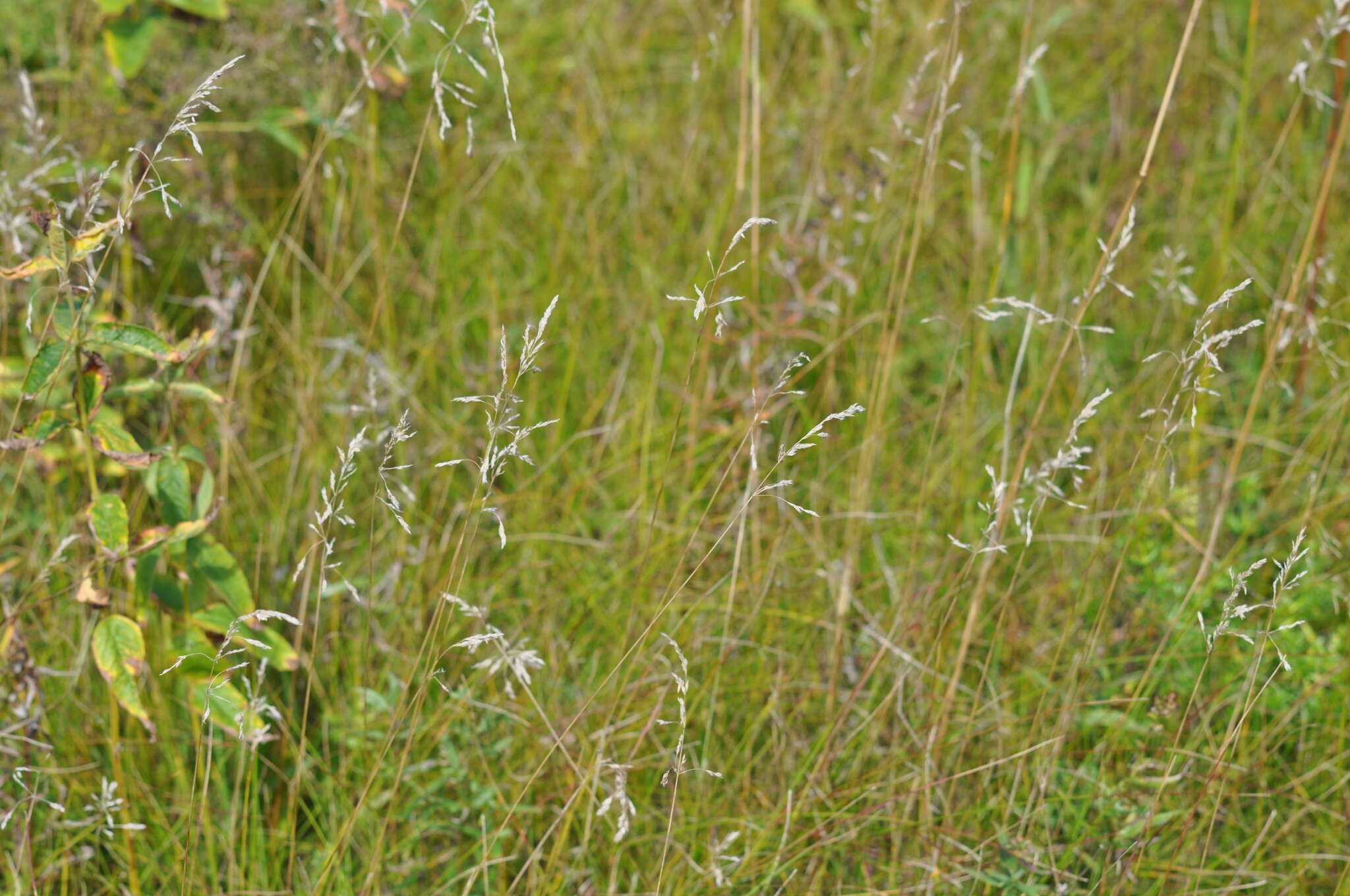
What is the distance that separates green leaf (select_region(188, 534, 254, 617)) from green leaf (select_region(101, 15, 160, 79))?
996 millimetres

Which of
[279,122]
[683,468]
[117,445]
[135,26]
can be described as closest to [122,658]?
[117,445]

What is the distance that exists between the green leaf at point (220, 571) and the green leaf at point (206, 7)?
1.00 metres

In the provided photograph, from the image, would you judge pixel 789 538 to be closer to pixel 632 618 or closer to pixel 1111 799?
pixel 632 618

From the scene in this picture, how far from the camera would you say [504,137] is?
2.71 m

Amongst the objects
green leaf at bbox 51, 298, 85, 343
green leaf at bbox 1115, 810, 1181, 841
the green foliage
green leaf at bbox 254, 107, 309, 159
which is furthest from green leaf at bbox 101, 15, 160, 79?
green leaf at bbox 1115, 810, 1181, 841

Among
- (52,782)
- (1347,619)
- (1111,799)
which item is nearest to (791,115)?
(1347,619)

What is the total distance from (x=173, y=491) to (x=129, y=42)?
1.05 meters

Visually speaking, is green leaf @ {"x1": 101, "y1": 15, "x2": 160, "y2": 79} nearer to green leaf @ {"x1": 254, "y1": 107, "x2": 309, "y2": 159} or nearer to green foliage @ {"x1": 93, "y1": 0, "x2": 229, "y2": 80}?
green foliage @ {"x1": 93, "y1": 0, "x2": 229, "y2": 80}

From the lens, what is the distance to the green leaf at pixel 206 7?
6.34ft

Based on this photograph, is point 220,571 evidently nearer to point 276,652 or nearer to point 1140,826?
point 276,652

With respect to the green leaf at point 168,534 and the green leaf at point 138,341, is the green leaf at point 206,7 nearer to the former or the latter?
the green leaf at point 138,341

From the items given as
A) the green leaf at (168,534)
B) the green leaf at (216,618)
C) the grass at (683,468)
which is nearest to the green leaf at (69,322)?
the grass at (683,468)

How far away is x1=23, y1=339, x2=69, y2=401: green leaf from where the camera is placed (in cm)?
120

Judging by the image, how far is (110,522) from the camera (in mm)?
1264
